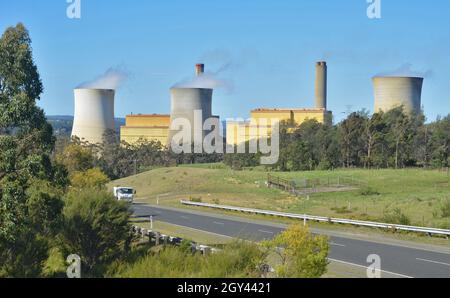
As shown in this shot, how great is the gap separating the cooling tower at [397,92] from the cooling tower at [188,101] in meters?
20.4

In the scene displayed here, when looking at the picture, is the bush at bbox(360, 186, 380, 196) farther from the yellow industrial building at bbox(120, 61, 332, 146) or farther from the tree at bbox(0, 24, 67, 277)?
the yellow industrial building at bbox(120, 61, 332, 146)

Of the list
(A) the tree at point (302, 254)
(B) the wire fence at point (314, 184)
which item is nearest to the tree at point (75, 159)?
(B) the wire fence at point (314, 184)

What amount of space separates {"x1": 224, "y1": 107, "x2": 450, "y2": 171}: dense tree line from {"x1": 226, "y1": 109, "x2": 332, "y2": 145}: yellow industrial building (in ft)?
107

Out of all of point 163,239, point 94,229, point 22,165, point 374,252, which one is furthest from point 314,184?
point 22,165

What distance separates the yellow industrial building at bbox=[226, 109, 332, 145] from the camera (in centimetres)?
11821

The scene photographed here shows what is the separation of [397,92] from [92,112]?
34.9 meters

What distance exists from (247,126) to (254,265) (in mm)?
107608

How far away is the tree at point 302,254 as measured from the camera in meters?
12.5

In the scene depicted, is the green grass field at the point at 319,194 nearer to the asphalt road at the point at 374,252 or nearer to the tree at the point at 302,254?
the asphalt road at the point at 374,252

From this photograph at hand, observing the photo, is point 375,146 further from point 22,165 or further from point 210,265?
point 210,265

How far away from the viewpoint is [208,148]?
10706cm

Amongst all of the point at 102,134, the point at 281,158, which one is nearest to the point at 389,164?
the point at 281,158

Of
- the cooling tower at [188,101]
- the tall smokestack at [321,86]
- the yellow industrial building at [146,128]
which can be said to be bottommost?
the yellow industrial building at [146,128]
